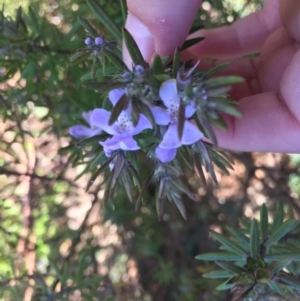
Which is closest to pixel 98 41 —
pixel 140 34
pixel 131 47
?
pixel 140 34

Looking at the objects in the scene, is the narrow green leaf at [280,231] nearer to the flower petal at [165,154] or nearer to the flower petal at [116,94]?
the flower petal at [165,154]

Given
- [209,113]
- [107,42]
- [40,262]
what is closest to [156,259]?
[40,262]

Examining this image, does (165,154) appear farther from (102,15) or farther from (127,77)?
(102,15)

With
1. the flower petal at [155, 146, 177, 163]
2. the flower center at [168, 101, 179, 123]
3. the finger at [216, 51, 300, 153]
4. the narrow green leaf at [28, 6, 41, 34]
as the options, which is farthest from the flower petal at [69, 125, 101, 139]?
the flower center at [168, 101, 179, 123]

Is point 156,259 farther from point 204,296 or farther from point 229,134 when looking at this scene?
point 229,134

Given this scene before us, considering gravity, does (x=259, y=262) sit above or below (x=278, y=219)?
above

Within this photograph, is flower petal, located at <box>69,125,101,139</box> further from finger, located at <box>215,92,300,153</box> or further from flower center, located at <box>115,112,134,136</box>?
flower center, located at <box>115,112,134,136</box>

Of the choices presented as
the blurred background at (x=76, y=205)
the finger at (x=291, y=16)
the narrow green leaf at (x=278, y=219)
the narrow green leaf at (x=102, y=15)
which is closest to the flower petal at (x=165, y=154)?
the narrow green leaf at (x=102, y=15)
